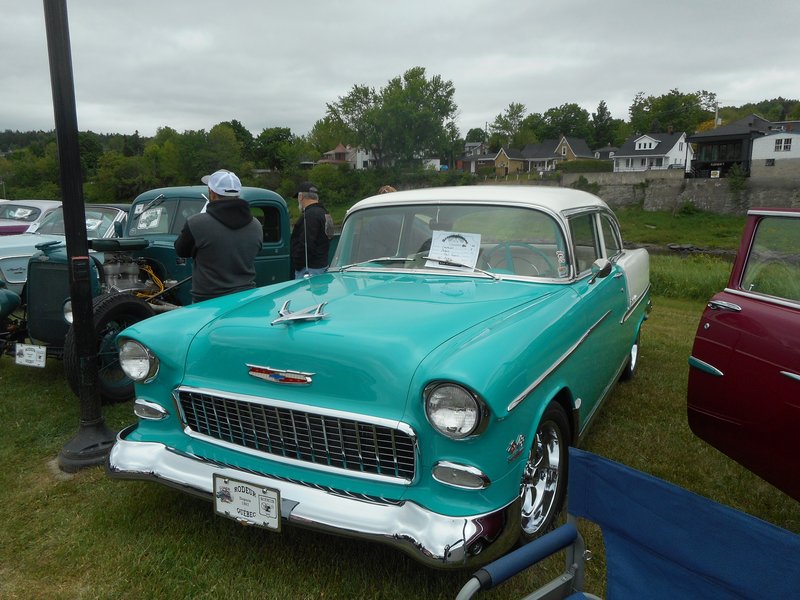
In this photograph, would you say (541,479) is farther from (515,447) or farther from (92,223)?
(92,223)

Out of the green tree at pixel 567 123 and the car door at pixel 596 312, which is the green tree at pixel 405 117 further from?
the car door at pixel 596 312

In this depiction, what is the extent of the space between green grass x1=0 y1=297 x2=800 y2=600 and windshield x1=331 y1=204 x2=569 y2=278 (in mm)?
1447

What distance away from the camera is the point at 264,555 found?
278 cm

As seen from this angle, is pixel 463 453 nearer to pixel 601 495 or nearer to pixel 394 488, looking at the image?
pixel 394 488

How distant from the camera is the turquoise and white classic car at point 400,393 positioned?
87.6 inches

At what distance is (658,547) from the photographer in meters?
1.65

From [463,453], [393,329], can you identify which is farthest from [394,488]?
[393,329]

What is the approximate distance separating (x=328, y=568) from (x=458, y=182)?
6306cm

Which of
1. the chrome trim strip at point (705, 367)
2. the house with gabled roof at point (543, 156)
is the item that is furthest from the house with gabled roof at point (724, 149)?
the chrome trim strip at point (705, 367)

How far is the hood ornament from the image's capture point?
8.71 ft

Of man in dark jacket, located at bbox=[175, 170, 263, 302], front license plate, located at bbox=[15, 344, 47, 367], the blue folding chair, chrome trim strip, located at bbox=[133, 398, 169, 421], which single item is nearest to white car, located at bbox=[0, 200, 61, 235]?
front license plate, located at bbox=[15, 344, 47, 367]

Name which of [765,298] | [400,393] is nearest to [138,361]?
[400,393]

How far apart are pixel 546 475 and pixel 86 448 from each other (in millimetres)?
2867

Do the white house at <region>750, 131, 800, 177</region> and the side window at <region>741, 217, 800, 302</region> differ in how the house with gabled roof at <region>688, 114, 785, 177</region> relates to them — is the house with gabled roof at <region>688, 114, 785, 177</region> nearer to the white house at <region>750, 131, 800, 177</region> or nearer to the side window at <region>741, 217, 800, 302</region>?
the white house at <region>750, 131, 800, 177</region>
